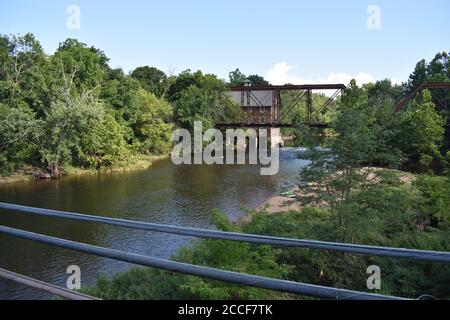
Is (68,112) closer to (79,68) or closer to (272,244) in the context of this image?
(79,68)

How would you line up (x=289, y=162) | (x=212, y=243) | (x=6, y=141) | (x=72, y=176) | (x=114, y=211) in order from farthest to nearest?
(x=289, y=162) < (x=72, y=176) < (x=6, y=141) < (x=114, y=211) < (x=212, y=243)

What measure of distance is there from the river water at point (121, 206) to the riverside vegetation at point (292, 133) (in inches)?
68.4

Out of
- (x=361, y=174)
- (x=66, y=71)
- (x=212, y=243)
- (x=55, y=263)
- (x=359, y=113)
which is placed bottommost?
(x=55, y=263)

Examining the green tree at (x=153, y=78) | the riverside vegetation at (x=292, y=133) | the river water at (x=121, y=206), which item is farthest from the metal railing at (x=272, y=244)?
the green tree at (x=153, y=78)

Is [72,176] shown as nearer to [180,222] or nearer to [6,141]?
[6,141]

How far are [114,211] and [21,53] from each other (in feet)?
61.4

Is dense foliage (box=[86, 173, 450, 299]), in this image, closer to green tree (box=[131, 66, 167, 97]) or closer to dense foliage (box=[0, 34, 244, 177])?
dense foliage (box=[0, 34, 244, 177])

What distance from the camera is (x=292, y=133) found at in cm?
2006

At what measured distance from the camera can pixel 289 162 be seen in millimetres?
39875

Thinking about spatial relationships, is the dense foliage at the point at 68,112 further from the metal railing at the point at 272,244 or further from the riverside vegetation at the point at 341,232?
the metal railing at the point at 272,244

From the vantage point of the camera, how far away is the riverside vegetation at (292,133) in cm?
922

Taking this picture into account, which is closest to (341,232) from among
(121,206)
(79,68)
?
(121,206)
